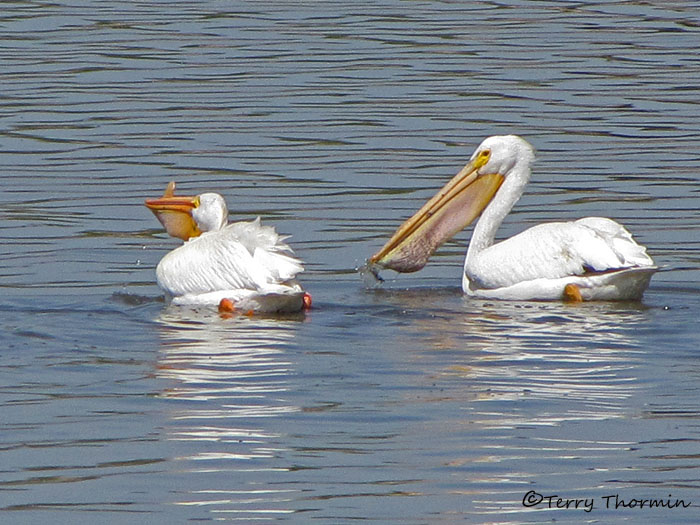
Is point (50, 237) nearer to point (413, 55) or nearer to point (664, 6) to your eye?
point (413, 55)

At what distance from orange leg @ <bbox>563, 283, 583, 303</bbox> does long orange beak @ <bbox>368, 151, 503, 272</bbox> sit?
3.44ft

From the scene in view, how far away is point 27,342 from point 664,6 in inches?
523

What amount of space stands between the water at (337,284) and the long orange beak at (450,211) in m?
0.22

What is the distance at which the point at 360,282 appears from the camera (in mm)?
8789

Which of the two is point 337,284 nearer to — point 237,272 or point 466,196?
point 237,272

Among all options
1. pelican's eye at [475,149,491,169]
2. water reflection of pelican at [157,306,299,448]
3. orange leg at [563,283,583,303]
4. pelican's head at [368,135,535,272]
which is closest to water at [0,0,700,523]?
water reflection of pelican at [157,306,299,448]

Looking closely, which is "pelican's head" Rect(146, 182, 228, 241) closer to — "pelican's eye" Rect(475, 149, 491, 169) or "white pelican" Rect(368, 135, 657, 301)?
"white pelican" Rect(368, 135, 657, 301)

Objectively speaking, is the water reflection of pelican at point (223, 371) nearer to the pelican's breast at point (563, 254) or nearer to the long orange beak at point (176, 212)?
the long orange beak at point (176, 212)

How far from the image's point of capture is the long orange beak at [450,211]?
9.15 meters

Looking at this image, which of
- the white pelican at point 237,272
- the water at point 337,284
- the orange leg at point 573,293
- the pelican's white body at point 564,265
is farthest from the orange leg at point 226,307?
the orange leg at point 573,293

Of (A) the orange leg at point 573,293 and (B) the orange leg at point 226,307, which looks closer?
(B) the orange leg at point 226,307

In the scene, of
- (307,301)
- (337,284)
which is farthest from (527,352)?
(337,284)

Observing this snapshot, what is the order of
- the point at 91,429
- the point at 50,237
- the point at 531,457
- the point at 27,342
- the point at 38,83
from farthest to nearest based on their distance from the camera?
the point at 38,83, the point at 50,237, the point at 27,342, the point at 91,429, the point at 531,457

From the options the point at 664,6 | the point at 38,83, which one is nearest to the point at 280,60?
the point at 38,83
